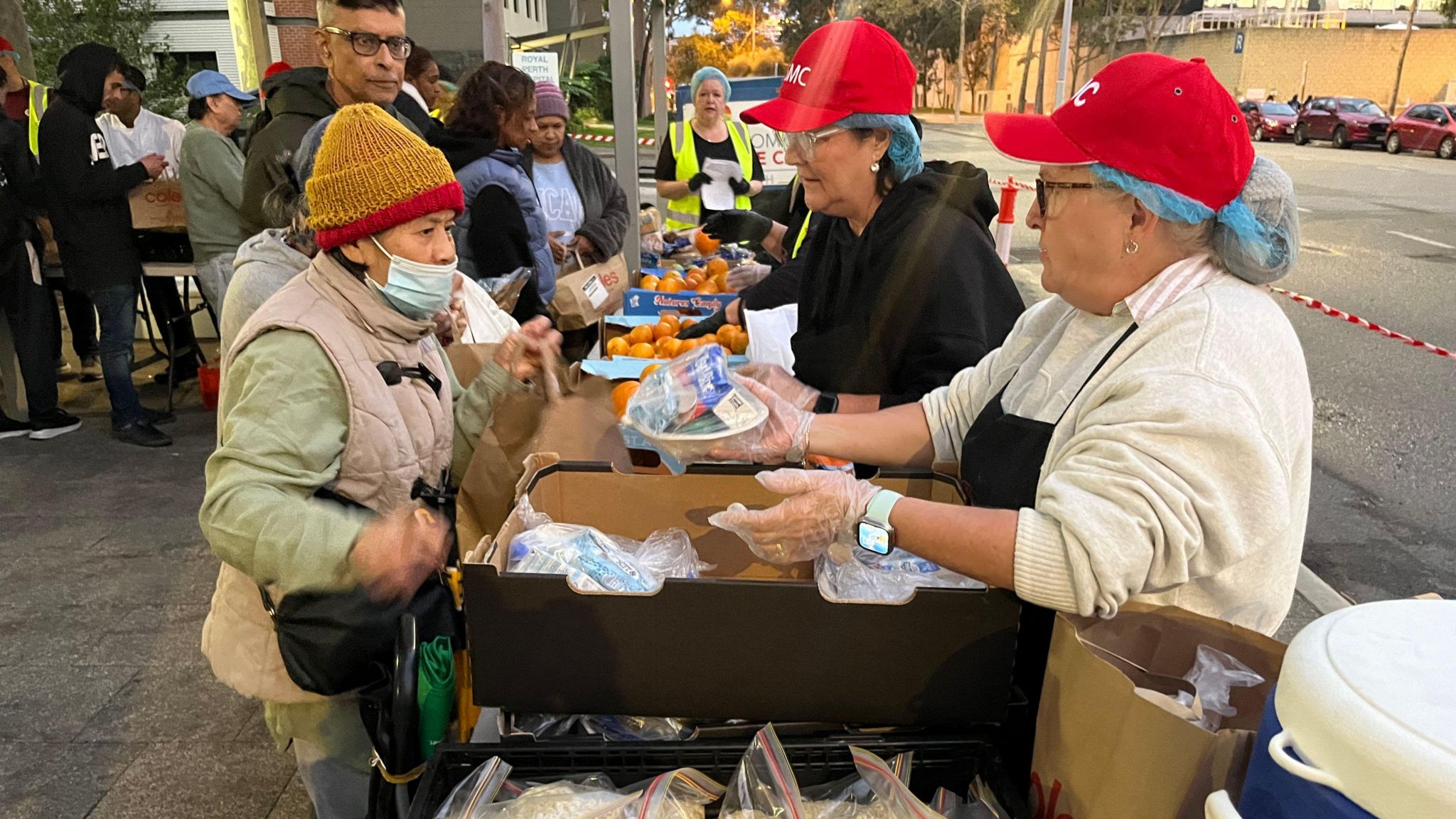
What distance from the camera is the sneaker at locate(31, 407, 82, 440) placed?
551 cm

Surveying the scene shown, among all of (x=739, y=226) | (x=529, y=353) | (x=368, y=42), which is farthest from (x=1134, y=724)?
(x=739, y=226)

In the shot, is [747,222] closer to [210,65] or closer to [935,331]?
[935,331]

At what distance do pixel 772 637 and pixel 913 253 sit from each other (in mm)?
1251

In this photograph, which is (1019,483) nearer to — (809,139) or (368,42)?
(809,139)

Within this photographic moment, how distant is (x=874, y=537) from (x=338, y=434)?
40.7 inches

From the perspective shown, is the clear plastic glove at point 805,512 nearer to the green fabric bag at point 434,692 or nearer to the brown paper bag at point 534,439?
the brown paper bag at point 534,439

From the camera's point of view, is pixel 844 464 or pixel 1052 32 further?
pixel 1052 32

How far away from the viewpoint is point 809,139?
2.39 meters

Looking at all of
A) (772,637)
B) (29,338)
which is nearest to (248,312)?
(772,637)

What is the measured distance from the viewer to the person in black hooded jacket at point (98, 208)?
16.8ft

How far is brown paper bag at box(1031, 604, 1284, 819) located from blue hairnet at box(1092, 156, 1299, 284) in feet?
1.80

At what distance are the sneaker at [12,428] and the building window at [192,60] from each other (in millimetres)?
20704

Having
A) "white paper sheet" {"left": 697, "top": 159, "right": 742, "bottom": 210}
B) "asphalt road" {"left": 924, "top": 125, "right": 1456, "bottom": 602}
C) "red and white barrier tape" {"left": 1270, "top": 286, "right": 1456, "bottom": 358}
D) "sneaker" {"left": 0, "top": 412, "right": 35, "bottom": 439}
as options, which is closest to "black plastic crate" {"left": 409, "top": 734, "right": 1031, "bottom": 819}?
"asphalt road" {"left": 924, "top": 125, "right": 1456, "bottom": 602}

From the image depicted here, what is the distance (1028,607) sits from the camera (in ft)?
5.01
